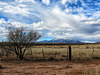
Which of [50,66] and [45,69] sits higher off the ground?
[45,69]

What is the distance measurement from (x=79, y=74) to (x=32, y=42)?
10356 millimetres

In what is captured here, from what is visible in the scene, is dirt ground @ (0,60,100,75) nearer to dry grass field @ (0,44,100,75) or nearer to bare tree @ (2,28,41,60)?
Result: dry grass field @ (0,44,100,75)

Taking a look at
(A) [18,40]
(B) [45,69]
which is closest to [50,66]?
(B) [45,69]

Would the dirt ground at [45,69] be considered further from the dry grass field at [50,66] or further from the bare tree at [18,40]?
the bare tree at [18,40]

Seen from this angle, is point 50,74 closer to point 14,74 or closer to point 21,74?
point 21,74

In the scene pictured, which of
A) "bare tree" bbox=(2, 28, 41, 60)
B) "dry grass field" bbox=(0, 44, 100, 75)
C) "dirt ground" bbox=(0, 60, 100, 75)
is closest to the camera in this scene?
"dirt ground" bbox=(0, 60, 100, 75)

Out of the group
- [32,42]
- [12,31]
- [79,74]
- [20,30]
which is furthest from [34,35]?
[79,74]

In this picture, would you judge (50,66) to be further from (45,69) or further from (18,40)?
(18,40)

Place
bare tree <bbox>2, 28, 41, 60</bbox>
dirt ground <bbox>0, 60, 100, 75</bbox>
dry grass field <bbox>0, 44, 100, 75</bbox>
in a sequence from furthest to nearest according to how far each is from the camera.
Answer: bare tree <bbox>2, 28, 41, 60</bbox> < dry grass field <bbox>0, 44, 100, 75</bbox> < dirt ground <bbox>0, 60, 100, 75</bbox>

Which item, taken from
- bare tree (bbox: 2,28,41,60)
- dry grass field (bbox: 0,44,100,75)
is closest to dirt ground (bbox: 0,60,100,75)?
dry grass field (bbox: 0,44,100,75)

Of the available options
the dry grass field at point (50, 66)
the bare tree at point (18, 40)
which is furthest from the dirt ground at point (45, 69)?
the bare tree at point (18, 40)

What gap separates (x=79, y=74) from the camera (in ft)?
30.8

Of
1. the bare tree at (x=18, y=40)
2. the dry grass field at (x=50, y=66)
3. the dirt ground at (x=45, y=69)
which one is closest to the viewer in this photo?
the dirt ground at (x=45, y=69)

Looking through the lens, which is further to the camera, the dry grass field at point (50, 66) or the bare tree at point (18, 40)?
the bare tree at point (18, 40)
